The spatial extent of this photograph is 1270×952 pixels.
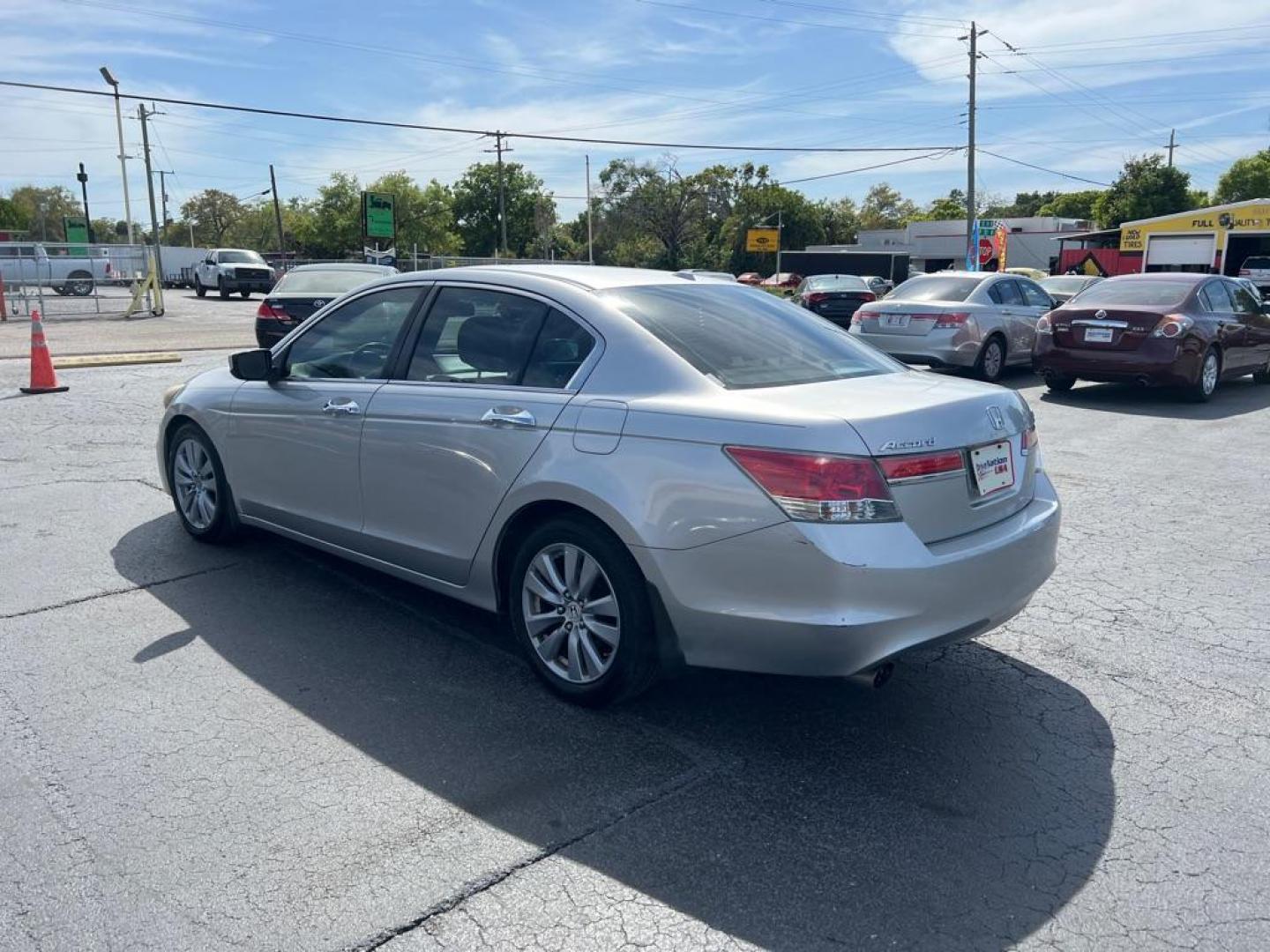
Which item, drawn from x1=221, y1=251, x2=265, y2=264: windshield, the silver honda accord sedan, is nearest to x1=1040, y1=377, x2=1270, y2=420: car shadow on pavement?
the silver honda accord sedan

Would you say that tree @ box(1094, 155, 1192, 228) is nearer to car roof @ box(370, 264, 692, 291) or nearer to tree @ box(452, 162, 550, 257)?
tree @ box(452, 162, 550, 257)

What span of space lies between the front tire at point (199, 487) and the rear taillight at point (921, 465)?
380cm

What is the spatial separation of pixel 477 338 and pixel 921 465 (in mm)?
1961

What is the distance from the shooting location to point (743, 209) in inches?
3228

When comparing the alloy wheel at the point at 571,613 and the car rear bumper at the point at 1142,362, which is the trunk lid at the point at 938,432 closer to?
the alloy wheel at the point at 571,613

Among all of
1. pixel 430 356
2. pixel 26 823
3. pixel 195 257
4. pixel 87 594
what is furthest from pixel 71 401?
pixel 195 257

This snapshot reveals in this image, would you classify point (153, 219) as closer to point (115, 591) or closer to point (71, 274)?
point (71, 274)

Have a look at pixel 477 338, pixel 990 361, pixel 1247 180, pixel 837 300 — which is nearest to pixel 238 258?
pixel 837 300

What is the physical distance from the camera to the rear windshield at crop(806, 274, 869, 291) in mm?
20609

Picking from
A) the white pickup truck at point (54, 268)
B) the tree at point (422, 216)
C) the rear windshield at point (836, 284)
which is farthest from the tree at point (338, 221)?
the rear windshield at point (836, 284)

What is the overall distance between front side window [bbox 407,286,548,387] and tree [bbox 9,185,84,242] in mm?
125174

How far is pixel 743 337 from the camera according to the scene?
408 centimetres

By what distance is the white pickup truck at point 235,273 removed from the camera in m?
38.5

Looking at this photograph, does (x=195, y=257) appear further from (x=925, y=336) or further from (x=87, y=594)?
(x=87, y=594)
